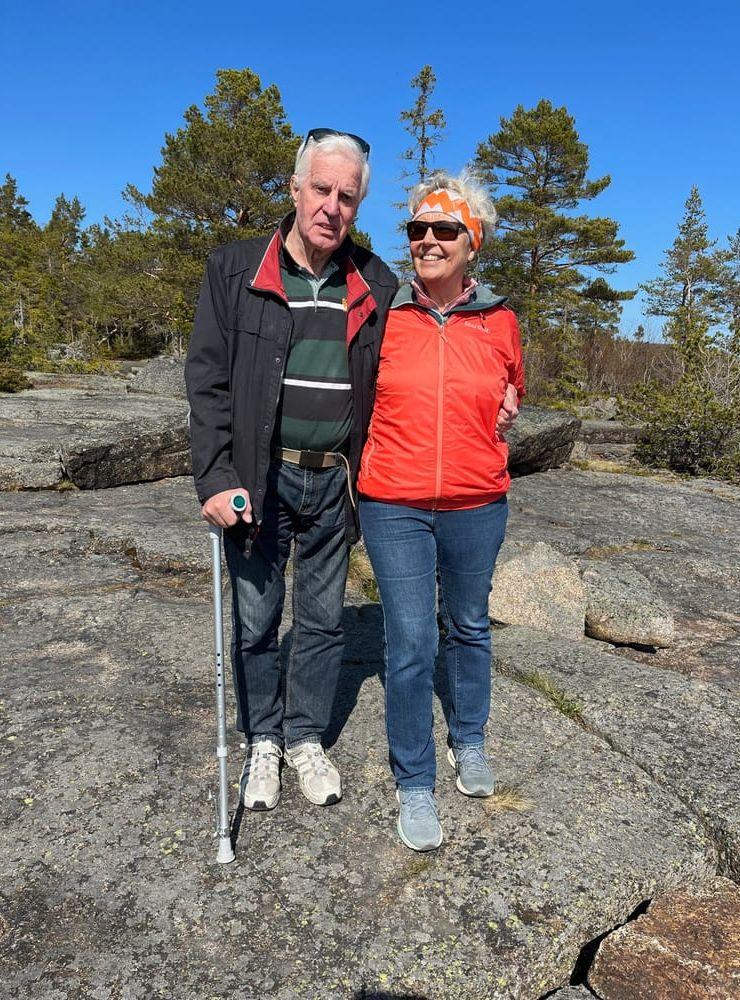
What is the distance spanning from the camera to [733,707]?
10.5ft

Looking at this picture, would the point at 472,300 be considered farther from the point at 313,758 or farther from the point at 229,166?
the point at 229,166

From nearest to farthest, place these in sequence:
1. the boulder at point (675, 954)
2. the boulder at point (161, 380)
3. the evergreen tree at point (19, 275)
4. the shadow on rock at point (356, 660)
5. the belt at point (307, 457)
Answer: the boulder at point (675, 954)
the belt at point (307, 457)
the shadow on rock at point (356, 660)
the boulder at point (161, 380)
the evergreen tree at point (19, 275)

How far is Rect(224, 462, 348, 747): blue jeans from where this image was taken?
8.10ft

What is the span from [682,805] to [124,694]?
234 cm

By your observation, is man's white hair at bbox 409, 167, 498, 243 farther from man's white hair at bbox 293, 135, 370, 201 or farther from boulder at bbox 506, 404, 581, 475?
boulder at bbox 506, 404, 581, 475

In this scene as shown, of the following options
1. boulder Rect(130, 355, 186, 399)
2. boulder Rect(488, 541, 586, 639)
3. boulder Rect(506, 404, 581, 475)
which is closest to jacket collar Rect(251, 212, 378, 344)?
boulder Rect(488, 541, 586, 639)

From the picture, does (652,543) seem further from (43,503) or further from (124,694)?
(43,503)

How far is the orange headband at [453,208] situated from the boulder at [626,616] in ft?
8.81

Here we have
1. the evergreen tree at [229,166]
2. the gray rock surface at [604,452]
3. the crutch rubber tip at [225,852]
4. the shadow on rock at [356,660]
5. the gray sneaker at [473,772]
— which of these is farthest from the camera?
the evergreen tree at [229,166]

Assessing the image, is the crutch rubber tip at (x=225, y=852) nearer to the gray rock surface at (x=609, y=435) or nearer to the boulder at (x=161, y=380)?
the boulder at (x=161, y=380)

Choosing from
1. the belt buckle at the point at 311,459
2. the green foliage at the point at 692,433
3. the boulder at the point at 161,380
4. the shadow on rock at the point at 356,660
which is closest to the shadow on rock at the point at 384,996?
the shadow on rock at the point at 356,660

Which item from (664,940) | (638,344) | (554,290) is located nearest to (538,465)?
(664,940)

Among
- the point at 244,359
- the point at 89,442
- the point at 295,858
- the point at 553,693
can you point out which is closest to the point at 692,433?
the point at 553,693

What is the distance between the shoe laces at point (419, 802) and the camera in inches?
91.9
